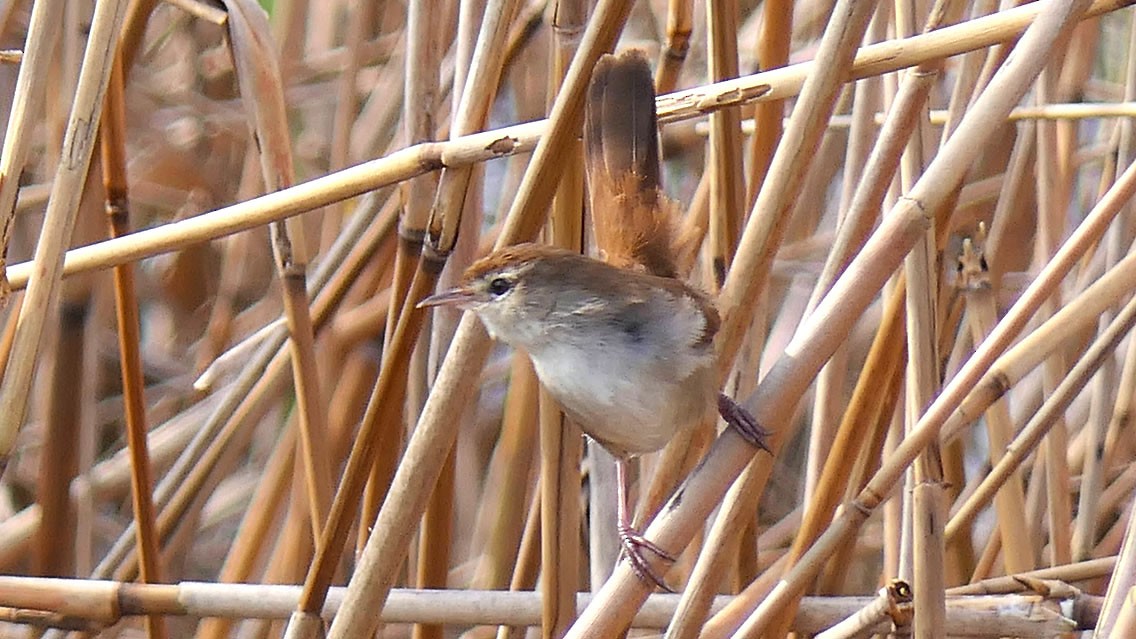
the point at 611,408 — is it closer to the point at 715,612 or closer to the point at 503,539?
the point at 715,612

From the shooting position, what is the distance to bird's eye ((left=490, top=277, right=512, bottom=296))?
4.77 ft

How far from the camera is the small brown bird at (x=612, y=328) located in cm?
141

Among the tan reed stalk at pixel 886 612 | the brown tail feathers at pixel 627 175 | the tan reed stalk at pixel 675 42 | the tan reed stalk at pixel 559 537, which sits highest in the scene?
the tan reed stalk at pixel 675 42

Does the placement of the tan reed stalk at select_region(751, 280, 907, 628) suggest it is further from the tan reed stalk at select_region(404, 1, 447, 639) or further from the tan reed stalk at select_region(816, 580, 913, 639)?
the tan reed stalk at select_region(404, 1, 447, 639)

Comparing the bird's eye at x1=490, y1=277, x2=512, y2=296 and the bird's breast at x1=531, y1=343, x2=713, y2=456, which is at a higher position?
the bird's eye at x1=490, y1=277, x2=512, y2=296

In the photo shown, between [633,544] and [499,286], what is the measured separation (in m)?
0.34

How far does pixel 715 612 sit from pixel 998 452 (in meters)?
0.49

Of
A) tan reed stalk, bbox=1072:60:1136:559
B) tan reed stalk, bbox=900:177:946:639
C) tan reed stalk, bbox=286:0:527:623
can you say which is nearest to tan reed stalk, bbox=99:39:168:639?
tan reed stalk, bbox=286:0:527:623

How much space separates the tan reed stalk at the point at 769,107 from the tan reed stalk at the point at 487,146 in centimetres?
19

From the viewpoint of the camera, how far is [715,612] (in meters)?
1.65

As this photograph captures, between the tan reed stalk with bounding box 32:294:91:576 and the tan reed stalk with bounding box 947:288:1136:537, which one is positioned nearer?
the tan reed stalk with bounding box 947:288:1136:537

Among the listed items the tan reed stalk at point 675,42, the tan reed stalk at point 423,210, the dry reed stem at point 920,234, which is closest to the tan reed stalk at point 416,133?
the tan reed stalk at point 423,210

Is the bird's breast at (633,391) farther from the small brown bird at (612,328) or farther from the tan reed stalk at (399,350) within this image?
the tan reed stalk at (399,350)

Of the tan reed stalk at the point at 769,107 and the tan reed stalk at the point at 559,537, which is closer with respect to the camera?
the tan reed stalk at the point at 559,537
